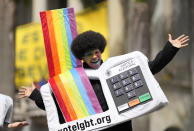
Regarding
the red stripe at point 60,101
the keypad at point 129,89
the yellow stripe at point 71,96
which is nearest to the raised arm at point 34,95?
the red stripe at point 60,101

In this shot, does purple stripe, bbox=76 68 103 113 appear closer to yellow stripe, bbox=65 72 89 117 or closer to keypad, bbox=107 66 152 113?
yellow stripe, bbox=65 72 89 117

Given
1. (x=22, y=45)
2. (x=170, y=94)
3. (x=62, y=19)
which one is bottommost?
(x=170, y=94)

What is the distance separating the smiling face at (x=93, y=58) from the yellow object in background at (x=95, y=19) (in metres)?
9.96

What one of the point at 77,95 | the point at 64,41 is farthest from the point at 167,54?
the point at 64,41

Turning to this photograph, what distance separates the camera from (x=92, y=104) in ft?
13.1

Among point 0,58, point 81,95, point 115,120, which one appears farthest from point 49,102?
Result: point 0,58

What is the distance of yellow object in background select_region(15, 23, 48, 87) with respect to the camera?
16203mm

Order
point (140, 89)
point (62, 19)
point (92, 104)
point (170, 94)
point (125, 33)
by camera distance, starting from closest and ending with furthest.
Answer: point (140, 89), point (92, 104), point (62, 19), point (125, 33), point (170, 94)

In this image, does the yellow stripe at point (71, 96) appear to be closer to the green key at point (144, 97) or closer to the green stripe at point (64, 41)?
the green stripe at point (64, 41)

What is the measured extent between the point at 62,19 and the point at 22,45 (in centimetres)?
1225

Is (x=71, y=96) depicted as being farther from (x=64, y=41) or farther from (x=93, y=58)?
(x=64, y=41)

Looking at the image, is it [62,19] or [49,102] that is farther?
[62,19]

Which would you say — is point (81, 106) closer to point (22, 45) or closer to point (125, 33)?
point (125, 33)

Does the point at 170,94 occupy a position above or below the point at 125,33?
below
